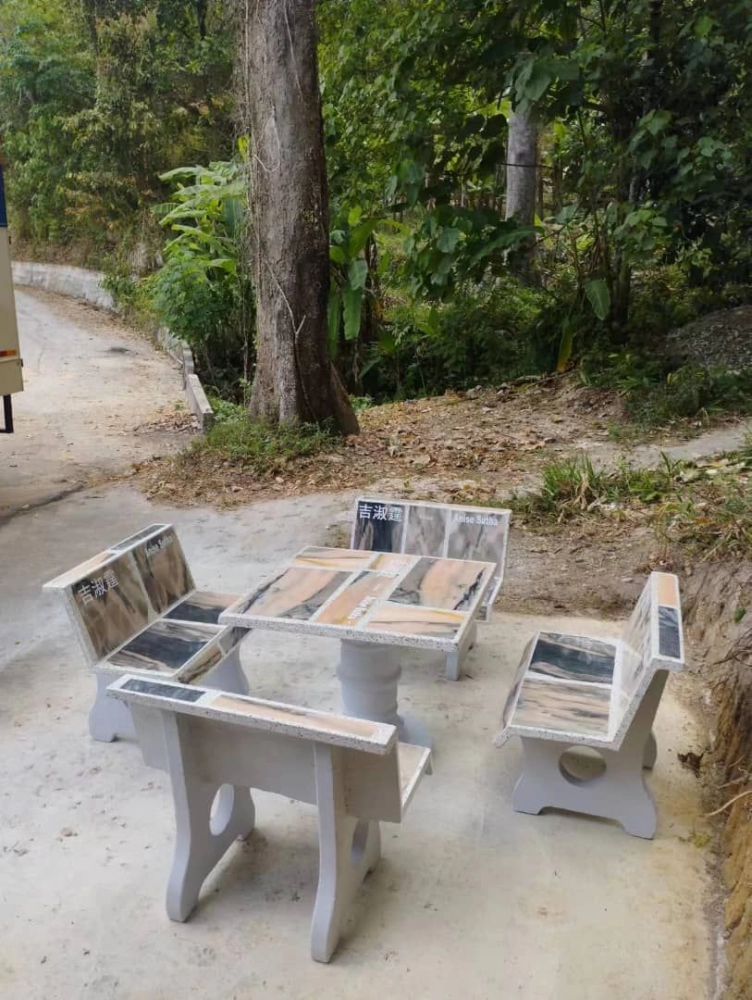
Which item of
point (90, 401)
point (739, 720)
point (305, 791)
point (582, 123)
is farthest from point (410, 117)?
point (305, 791)

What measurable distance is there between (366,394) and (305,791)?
33.5 ft

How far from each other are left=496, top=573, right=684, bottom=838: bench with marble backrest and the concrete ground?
3.8 inches

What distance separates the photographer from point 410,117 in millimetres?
8492

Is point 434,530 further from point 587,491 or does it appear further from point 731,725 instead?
point 587,491

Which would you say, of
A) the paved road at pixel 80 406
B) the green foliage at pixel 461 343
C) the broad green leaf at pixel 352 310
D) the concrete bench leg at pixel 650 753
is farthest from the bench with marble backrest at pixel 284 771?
the green foliage at pixel 461 343

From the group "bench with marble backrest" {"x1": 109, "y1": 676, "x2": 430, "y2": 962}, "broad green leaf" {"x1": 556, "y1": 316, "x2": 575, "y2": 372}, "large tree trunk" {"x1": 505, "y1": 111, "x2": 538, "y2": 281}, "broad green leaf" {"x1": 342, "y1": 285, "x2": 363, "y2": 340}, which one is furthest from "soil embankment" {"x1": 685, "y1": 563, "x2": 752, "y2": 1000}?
"large tree trunk" {"x1": 505, "y1": 111, "x2": 538, "y2": 281}

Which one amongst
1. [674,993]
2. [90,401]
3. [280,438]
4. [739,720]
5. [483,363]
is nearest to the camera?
[674,993]

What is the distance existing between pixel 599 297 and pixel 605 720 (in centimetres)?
699

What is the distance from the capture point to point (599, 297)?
9148 mm

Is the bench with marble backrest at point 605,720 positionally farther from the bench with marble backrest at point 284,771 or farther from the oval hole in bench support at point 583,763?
the bench with marble backrest at point 284,771

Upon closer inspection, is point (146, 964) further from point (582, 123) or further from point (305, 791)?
point (582, 123)

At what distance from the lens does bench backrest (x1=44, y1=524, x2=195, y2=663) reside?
3322 mm

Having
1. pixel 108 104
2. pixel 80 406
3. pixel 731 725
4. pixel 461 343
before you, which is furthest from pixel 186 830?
pixel 108 104

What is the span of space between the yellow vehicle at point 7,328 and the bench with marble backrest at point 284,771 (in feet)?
15.8
